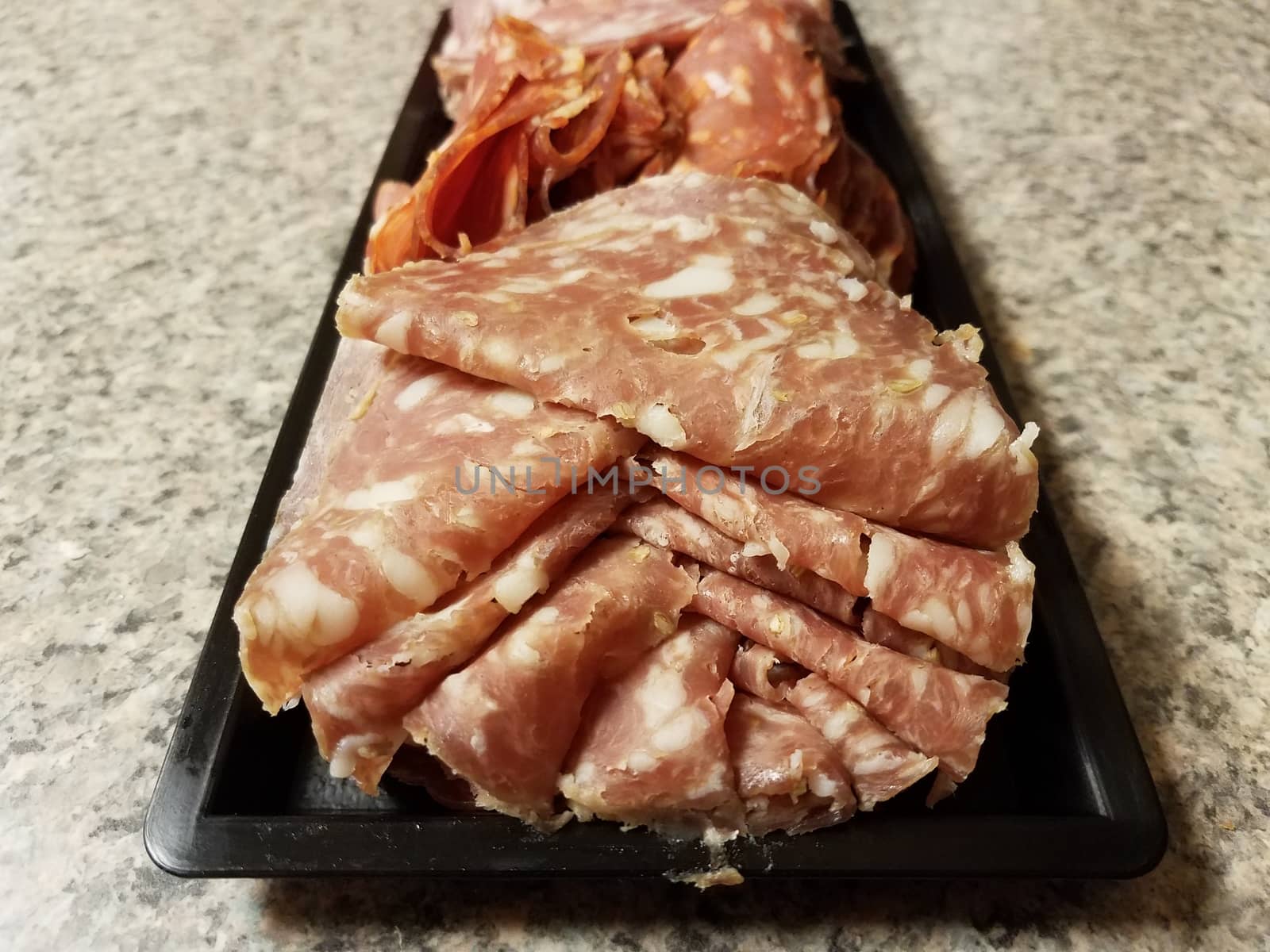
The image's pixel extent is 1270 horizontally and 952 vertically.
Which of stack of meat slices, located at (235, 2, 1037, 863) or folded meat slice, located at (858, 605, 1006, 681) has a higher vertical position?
stack of meat slices, located at (235, 2, 1037, 863)

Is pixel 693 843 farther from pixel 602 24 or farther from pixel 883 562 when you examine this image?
pixel 602 24

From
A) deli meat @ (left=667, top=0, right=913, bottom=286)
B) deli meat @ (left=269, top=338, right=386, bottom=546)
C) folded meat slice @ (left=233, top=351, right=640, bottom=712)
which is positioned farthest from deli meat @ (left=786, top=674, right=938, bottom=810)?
deli meat @ (left=667, top=0, right=913, bottom=286)

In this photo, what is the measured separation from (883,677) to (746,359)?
25 cm

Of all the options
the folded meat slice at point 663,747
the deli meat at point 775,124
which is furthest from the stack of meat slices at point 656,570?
the deli meat at point 775,124

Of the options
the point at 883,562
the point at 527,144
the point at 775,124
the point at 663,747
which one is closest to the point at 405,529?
the point at 663,747

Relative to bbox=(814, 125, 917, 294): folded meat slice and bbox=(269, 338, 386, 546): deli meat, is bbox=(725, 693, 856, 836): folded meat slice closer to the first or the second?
bbox=(269, 338, 386, 546): deli meat

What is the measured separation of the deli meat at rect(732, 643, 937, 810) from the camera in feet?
2.16

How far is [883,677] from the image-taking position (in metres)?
0.66

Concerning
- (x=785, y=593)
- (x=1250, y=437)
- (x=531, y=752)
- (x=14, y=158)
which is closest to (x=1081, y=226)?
(x=1250, y=437)

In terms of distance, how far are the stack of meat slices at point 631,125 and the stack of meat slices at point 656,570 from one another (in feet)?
1.00

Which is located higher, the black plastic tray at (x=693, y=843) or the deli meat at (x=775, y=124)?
the deli meat at (x=775, y=124)

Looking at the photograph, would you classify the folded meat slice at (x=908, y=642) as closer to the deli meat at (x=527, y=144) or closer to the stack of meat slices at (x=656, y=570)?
the stack of meat slices at (x=656, y=570)

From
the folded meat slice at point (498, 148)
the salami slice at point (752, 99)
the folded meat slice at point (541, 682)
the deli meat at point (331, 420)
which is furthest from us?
the salami slice at point (752, 99)

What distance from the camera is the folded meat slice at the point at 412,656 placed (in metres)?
0.63
